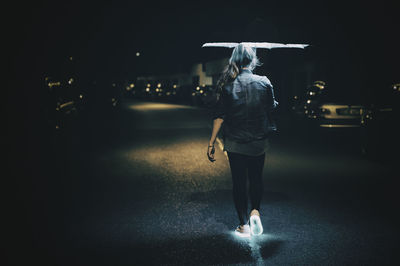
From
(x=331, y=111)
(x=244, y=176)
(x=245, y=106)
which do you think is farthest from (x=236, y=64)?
(x=331, y=111)

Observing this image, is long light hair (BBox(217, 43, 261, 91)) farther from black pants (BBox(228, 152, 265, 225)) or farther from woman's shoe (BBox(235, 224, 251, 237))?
woman's shoe (BBox(235, 224, 251, 237))

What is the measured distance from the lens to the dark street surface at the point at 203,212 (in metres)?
4.04

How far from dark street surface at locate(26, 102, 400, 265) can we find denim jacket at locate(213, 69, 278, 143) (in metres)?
1.19

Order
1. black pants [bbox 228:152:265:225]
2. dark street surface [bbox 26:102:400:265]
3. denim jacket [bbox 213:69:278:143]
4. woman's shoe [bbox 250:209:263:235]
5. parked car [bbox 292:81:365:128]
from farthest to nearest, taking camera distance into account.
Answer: parked car [bbox 292:81:365:128] < woman's shoe [bbox 250:209:263:235] < black pants [bbox 228:152:265:225] < denim jacket [bbox 213:69:278:143] < dark street surface [bbox 26:102:400:265]

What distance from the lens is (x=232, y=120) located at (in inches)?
169

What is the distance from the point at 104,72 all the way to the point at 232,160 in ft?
144

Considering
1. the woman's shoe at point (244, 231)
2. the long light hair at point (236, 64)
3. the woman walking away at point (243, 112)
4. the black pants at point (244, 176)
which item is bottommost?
the woman's shoe at point (244, 231)

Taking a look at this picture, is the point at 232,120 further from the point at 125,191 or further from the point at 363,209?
the point at 125,191

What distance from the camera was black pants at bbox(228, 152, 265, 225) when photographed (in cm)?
436

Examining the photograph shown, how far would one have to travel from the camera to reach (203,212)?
5.51 m

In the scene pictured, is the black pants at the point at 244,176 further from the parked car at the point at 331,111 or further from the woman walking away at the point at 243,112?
the parked car at the point at 331,111

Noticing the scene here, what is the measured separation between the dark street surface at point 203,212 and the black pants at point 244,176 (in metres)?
0.38

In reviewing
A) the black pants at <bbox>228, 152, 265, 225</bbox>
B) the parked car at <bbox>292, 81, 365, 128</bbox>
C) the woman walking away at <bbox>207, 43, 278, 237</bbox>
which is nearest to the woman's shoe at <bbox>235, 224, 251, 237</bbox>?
the black pants at <bbox>228, 152, 265, 225</bbox>

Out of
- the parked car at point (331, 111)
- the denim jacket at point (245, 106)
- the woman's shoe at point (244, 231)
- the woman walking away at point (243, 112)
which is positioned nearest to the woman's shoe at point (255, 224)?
the woman's shoe at point (244, 231)
